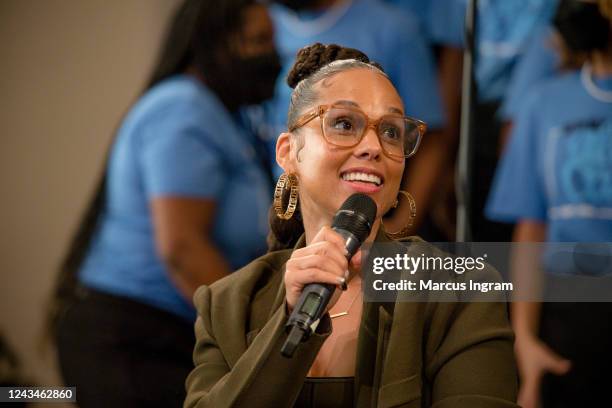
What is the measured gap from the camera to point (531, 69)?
261cm

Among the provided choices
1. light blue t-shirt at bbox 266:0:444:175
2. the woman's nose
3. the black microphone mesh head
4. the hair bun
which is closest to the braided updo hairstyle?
the hair bun

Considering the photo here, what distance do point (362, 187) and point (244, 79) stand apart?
1.31 metres

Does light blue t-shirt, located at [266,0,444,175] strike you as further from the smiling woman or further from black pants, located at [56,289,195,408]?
the smiling woman

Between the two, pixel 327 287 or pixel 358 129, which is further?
pixel 358 129

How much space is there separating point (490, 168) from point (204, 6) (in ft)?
3.14

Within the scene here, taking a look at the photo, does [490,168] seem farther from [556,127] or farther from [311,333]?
[311,333]

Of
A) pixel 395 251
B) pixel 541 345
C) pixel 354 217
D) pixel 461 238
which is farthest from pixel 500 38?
pixel 354 217

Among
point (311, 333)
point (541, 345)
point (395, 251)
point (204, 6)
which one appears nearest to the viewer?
point (311, 333)

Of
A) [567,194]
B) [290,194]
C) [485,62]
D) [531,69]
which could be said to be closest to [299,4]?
[485,62]

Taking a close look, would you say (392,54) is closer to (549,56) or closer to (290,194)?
(549,56)

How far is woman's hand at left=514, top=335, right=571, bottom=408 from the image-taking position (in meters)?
2.47

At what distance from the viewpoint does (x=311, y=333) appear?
1.31 metres

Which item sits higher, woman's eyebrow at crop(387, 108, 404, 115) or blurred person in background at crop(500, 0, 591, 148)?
blurred person in background at crop(500, 0, 591, 148)

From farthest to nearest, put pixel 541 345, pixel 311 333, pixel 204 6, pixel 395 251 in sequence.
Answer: pixel 204 6, pixel 541 345, pixel 395 251, pixel 311 333
